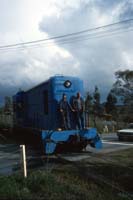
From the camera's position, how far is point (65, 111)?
1314cm

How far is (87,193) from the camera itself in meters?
6.45

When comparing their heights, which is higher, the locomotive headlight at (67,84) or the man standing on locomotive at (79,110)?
the locomotive headlight at (67,84)

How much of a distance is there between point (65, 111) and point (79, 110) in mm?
637

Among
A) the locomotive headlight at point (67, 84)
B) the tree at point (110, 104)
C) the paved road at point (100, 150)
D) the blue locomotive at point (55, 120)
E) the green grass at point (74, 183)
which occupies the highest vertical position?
the tree at point (110, 104)

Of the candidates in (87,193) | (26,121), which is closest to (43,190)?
(87,193)

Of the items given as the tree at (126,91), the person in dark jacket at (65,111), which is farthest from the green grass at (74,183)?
the tree at (126,91)

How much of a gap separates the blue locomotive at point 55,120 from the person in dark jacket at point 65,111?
0.22 meters

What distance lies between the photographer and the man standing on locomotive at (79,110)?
13.3m

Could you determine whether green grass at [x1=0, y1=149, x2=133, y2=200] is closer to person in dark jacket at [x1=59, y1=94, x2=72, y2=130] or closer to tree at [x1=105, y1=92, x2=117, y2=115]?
person in dark jacket at [x1=59, y1=94, x2=72, y2=130]

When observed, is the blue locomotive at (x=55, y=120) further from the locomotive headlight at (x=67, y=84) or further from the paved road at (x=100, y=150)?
the paved road at (x=100, y=150)

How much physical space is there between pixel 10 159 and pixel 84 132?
3195 mm

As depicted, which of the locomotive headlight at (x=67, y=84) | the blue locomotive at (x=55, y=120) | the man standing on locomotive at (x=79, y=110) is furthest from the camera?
the locomotive headlight at (x=67, y=84)

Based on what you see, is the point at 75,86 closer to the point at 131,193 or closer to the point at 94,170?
the point at 94,170

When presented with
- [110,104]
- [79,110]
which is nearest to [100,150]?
[79,110]
